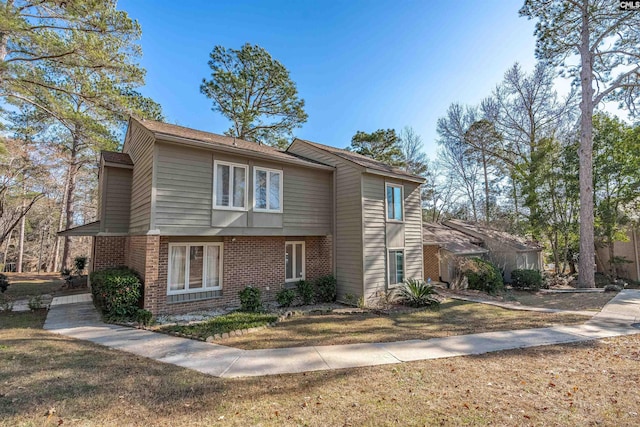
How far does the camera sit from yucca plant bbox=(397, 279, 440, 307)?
11078 mm

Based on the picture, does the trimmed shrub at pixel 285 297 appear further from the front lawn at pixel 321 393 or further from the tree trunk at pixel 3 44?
the tree trunk at pixel 3 44

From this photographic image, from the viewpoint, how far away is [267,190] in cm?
1047

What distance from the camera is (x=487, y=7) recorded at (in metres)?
11.3

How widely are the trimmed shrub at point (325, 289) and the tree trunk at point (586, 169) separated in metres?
14.9

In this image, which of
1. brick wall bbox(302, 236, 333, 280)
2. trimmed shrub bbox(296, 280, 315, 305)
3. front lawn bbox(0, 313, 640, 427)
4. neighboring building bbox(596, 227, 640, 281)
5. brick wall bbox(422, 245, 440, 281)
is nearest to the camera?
front lawn bbox(0, 313, 640, 427)

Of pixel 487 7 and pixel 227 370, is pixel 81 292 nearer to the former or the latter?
pixel 227 370

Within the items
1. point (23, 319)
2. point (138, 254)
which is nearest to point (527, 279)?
point (138, 254)

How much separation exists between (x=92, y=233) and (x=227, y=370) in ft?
Answer: 30.1

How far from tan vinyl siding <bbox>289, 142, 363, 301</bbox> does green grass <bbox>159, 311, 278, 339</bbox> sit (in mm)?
3631

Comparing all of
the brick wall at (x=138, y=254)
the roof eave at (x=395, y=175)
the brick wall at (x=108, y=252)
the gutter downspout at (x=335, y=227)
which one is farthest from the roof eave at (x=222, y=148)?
the brick wall at (x=108, y=252)

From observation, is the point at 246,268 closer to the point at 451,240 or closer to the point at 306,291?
the point at 306,291

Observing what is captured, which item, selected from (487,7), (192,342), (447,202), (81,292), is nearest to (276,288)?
(192,342)

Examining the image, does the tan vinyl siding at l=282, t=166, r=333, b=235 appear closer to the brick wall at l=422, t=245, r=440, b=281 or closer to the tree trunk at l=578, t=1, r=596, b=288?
the brick wall at l=422, t=245, r=440, b=281

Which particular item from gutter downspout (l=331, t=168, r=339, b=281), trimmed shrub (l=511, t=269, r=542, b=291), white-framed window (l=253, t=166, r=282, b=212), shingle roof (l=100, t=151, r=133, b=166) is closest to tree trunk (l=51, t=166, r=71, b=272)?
shingle roof (l=100, t=151, r=133, b=166)
